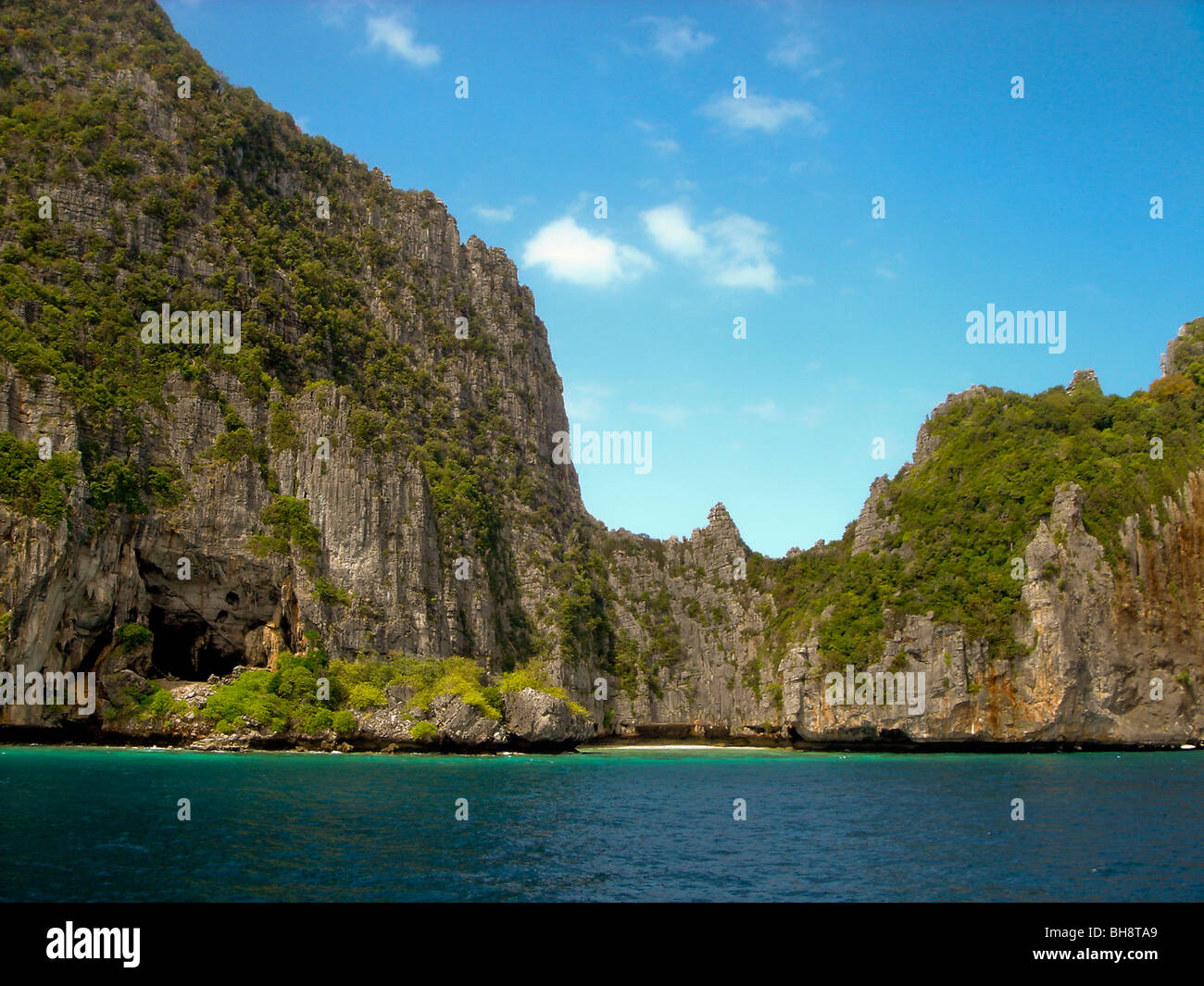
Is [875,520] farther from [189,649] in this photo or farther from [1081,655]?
[189,649]

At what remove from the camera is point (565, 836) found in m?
29.7

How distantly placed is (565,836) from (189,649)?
53.2 meters

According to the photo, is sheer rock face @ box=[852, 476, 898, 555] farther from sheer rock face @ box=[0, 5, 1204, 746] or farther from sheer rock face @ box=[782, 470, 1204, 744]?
sheer rock face @ box=[782, 470, 1204, 744]

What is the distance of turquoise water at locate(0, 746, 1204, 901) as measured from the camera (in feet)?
69.9

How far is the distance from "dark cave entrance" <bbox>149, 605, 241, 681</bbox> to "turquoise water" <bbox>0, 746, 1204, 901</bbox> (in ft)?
70.9

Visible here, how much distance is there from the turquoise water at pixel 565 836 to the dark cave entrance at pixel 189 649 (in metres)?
21.6

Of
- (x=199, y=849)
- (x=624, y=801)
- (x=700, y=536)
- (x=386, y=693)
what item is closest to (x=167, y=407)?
(x=386, y=693)

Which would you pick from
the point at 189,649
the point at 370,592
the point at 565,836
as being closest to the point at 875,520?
the point at 370,592

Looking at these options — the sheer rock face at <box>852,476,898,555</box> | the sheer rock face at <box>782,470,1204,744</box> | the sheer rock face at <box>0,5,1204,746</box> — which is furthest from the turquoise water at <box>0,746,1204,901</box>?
the sheer rock face at <box>852,476,898,555</box>

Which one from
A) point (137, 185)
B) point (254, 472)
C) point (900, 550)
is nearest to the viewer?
point (254, 472)

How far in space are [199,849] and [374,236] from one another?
98748mm

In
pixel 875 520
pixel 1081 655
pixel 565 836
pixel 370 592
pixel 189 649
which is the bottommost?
pixel 565 836
